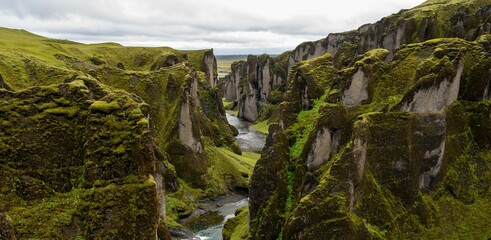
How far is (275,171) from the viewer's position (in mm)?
50062

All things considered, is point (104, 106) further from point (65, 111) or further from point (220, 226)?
point (220, 226)

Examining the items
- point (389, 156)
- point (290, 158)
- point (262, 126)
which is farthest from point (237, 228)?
point (262, 126)

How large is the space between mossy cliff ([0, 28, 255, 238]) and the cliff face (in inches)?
1241

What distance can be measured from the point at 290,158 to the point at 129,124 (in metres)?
23.9

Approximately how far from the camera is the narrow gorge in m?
30.1

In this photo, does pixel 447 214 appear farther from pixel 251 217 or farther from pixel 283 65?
pixel 283 65

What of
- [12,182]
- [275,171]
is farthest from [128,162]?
[275,171]

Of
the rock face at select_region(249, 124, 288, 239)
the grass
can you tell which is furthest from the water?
the grass

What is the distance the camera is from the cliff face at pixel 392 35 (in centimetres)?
10750

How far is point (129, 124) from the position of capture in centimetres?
3303

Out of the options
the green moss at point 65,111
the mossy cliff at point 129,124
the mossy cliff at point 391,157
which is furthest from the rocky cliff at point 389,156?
the green moss at point 65,111

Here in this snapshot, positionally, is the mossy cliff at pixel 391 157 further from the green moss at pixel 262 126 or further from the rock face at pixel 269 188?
the green moss at pixel 262 126

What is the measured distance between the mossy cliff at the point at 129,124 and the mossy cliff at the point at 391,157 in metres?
14.5

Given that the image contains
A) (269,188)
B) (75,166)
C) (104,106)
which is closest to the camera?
(75,166)
